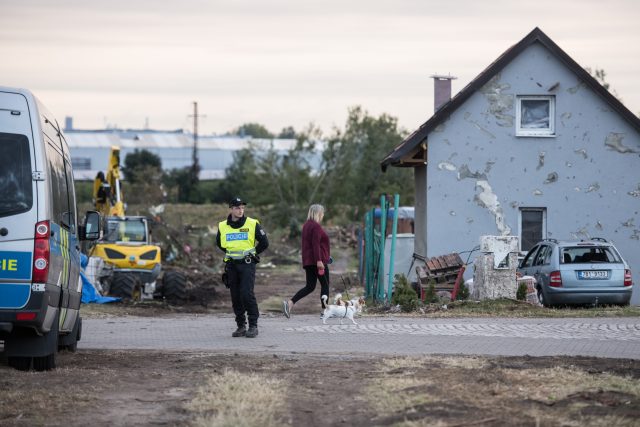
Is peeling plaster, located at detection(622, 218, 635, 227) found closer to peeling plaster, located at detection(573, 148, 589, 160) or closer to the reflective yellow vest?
peeling plaster, located at detection(573, 148, 589, 160)

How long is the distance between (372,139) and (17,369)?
6084 centimetres

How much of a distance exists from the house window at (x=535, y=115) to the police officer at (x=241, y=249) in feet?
46.3

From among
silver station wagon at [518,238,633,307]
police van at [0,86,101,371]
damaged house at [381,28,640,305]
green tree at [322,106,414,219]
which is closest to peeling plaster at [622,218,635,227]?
damaged house at [381,28,640,305]

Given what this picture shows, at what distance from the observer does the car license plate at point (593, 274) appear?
73.6 feet

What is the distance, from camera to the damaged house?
92.1ft

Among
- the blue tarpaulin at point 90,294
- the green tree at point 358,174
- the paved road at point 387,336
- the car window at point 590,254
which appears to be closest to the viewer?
the paved road at point 387,336

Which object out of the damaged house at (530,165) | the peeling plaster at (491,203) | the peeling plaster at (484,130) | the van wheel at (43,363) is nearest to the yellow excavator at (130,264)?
the damaged house at (530,165)

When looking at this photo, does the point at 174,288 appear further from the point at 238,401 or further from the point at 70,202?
the point at 238,401

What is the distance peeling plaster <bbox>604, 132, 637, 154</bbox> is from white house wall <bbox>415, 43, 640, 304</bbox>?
0.02 m

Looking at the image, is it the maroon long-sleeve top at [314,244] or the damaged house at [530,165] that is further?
the damaged house at [530,165]

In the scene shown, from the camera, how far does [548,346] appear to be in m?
14.4

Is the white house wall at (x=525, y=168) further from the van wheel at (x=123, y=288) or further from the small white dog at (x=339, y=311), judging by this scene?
the small white dog at (x=339, y=311)

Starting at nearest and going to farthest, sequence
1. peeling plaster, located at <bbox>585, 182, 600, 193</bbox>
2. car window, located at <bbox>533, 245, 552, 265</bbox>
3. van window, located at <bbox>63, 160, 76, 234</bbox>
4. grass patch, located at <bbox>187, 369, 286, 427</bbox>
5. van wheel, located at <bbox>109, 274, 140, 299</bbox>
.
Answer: grass patch, located at <bbox>187, 369, 286, 427</bbox>, van window, located at <bbox>63, 160, 76, 234</bbox>, car window, located at <bbox>533, 245, 552, 265</bbox>, van wheel, located at <bbox>109, 274, 140, 299</bbox>, peeling plaster, located at <bbox>585, 182, 600, 193</bbox>

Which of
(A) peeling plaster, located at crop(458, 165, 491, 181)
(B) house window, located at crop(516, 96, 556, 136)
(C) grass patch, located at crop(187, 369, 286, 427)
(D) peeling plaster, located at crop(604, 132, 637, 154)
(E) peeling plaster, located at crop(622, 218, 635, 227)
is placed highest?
(B) house window, located at crop(516, 96, 556, 136)
